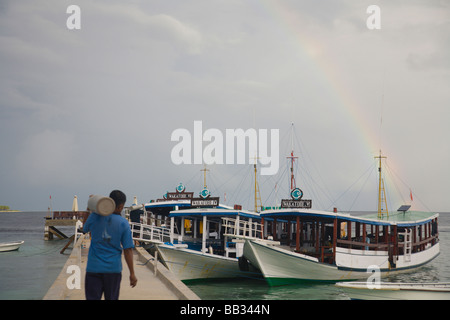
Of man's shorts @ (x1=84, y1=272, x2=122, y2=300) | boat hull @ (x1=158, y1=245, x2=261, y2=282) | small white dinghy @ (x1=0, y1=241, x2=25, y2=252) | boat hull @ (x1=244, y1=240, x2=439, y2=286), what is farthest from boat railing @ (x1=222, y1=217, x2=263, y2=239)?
small white dinghy @ (x1=0, y1=241, x2=25, y2=252)

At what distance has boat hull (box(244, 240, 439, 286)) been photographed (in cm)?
2383

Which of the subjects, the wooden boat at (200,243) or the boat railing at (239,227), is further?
the boat railing at (239,227)

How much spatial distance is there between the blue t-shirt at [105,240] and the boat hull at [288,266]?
1690 centimetres

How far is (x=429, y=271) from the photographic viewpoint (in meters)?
39.5

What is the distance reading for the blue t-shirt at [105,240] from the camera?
7.05 metres

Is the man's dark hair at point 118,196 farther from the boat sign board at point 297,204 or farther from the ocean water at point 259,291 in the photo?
the boat sign board at point 297,204

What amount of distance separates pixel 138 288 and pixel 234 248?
15366 millimetres

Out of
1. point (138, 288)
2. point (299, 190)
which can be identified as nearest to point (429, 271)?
point (299, 190)

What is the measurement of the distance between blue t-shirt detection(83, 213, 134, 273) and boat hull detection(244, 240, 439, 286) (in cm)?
1690

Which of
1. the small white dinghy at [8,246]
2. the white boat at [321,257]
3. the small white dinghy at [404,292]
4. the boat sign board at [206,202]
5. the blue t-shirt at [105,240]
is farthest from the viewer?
the small white dinghy at [8,246]

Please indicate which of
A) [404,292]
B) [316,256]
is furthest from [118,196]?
[316,256]

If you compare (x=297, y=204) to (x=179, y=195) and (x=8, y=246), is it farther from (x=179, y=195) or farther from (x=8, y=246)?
(x=8, y=246)

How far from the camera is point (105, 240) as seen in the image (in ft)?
23.1

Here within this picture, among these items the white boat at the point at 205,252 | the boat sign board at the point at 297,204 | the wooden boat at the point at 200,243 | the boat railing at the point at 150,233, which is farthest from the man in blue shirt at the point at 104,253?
the boat sign board at the point at 297,204
